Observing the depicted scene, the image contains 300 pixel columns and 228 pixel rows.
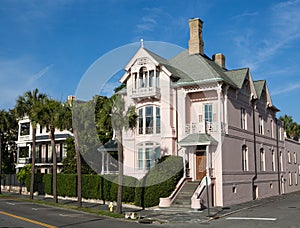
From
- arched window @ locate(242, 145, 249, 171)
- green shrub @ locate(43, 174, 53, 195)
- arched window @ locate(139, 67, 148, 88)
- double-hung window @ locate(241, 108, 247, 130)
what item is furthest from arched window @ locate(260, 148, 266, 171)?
green shrub @ locate(43, 174, 53, 195)

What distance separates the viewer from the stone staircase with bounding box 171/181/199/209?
27.7 meters

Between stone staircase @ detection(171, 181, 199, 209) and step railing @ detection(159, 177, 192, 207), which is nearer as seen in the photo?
stone staircase @ detection(171, 181, 199, 209)

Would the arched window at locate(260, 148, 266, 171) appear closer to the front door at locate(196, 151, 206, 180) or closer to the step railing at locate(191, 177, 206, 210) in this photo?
the front door at locate(196, 151, 206, 180)

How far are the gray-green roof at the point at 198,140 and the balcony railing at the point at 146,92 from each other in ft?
15.2

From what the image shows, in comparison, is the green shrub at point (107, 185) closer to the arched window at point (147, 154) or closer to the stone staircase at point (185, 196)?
the arched window at point (147, 154)

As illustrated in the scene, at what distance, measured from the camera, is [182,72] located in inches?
1366

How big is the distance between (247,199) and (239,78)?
10531 mm

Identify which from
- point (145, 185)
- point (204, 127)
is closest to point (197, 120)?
point (204, 127)

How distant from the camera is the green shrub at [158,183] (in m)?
29.0

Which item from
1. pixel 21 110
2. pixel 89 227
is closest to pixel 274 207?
pixel 89 227

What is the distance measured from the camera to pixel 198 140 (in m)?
29.9

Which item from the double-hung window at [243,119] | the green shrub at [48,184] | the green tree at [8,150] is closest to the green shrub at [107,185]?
the green shrub at [48,184]

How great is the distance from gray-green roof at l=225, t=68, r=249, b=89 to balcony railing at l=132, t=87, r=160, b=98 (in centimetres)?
679

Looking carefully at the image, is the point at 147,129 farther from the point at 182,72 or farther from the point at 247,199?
the point at 247,199
